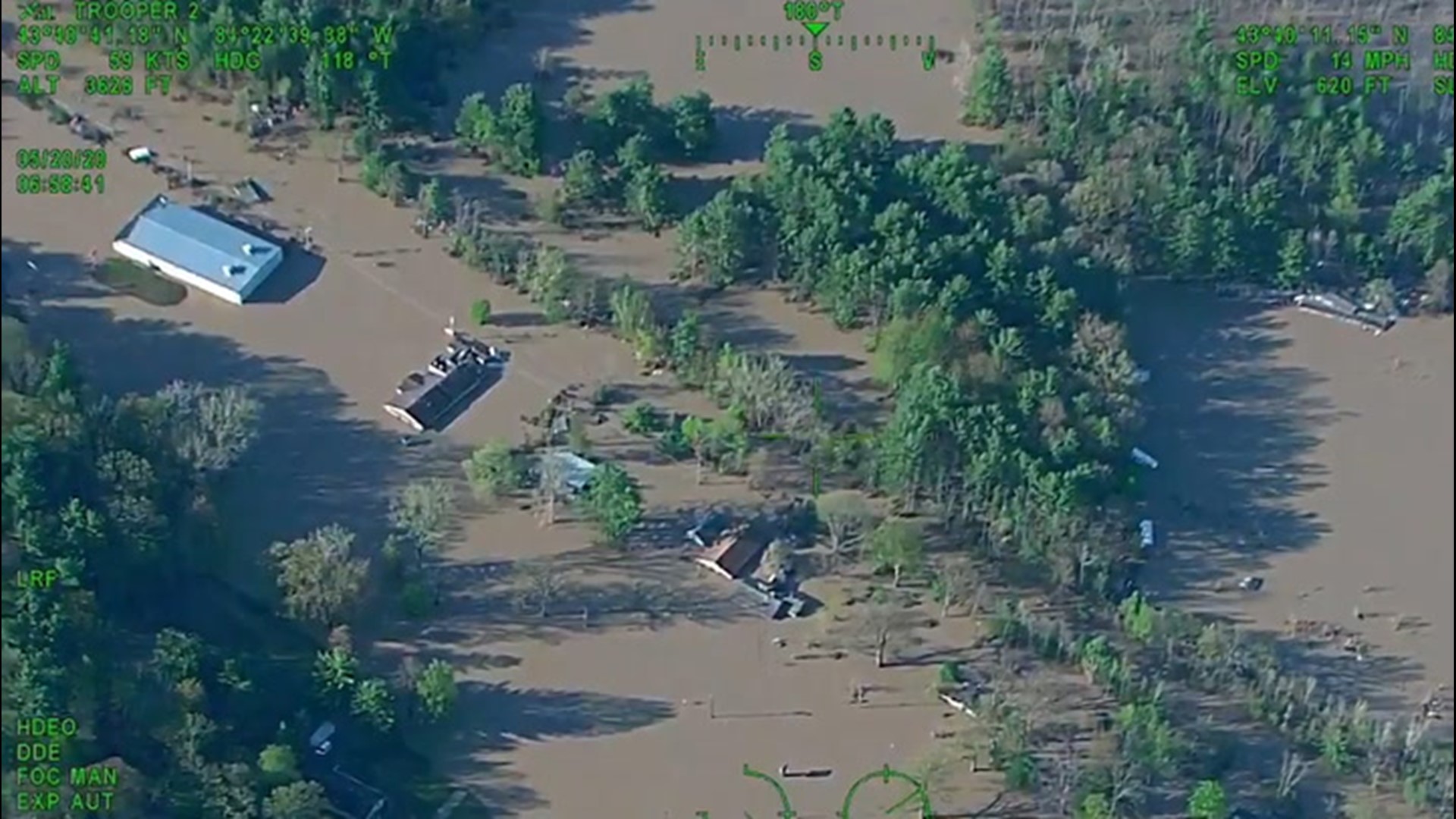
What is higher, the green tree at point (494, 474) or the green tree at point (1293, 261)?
the green tree at point (1293, 261)

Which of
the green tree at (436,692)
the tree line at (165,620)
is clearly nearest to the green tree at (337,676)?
the tree line at (165,620)

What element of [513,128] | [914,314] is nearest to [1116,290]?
[914,314]

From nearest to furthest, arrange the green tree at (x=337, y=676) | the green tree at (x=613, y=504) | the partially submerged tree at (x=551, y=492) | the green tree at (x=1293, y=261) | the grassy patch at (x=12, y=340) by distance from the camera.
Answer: the grassy patch at (x=12, y=340)
the green tree at (x=337, y=676)
the green tree at (x=613, y=504)
the partially submerged tree at (x=551, y=492)
the green tree at (x=1293, y=261)

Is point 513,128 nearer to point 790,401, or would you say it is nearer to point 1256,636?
point 790,401

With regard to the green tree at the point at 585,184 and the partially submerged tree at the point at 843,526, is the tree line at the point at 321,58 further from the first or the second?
the partially submerged tree at the point at 843,526

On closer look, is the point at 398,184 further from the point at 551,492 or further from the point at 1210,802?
the point at 1210,802

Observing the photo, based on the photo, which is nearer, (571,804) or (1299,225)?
(571,804)
